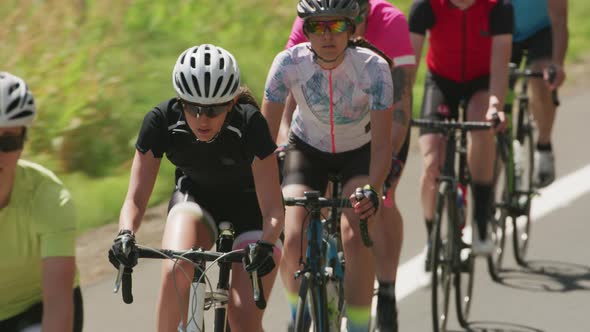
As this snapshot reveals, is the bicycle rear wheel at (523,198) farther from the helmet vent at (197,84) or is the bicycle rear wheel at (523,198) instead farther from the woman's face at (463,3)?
the helmet vent at (197,84)

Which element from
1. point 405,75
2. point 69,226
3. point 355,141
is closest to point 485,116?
point 405,75

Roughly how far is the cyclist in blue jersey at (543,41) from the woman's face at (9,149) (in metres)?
5.79

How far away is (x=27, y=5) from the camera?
47.2ft

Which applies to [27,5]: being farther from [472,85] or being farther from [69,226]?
[69,226]

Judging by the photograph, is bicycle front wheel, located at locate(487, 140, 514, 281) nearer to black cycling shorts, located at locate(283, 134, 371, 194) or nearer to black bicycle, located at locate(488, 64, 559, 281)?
black bicycle, located at locate(488, 64, 559, 281)

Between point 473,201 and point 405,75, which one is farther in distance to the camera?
point 473,201

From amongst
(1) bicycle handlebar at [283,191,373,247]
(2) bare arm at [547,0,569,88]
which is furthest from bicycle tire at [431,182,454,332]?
(2) bare arm at [547,0,569,88]

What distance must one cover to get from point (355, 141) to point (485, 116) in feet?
6.08

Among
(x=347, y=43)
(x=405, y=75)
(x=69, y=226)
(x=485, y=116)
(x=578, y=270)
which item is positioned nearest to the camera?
(x=69, y=226)

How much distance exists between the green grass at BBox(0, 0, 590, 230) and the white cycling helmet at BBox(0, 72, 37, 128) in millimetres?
5246

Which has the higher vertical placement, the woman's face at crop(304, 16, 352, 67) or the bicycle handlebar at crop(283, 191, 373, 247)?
the woman's face at crop(304, 16, 352, 67)

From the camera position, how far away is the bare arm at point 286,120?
24.1 feet

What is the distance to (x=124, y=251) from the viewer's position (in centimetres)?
545

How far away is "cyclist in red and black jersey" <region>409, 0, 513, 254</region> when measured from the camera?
27.8 feet
